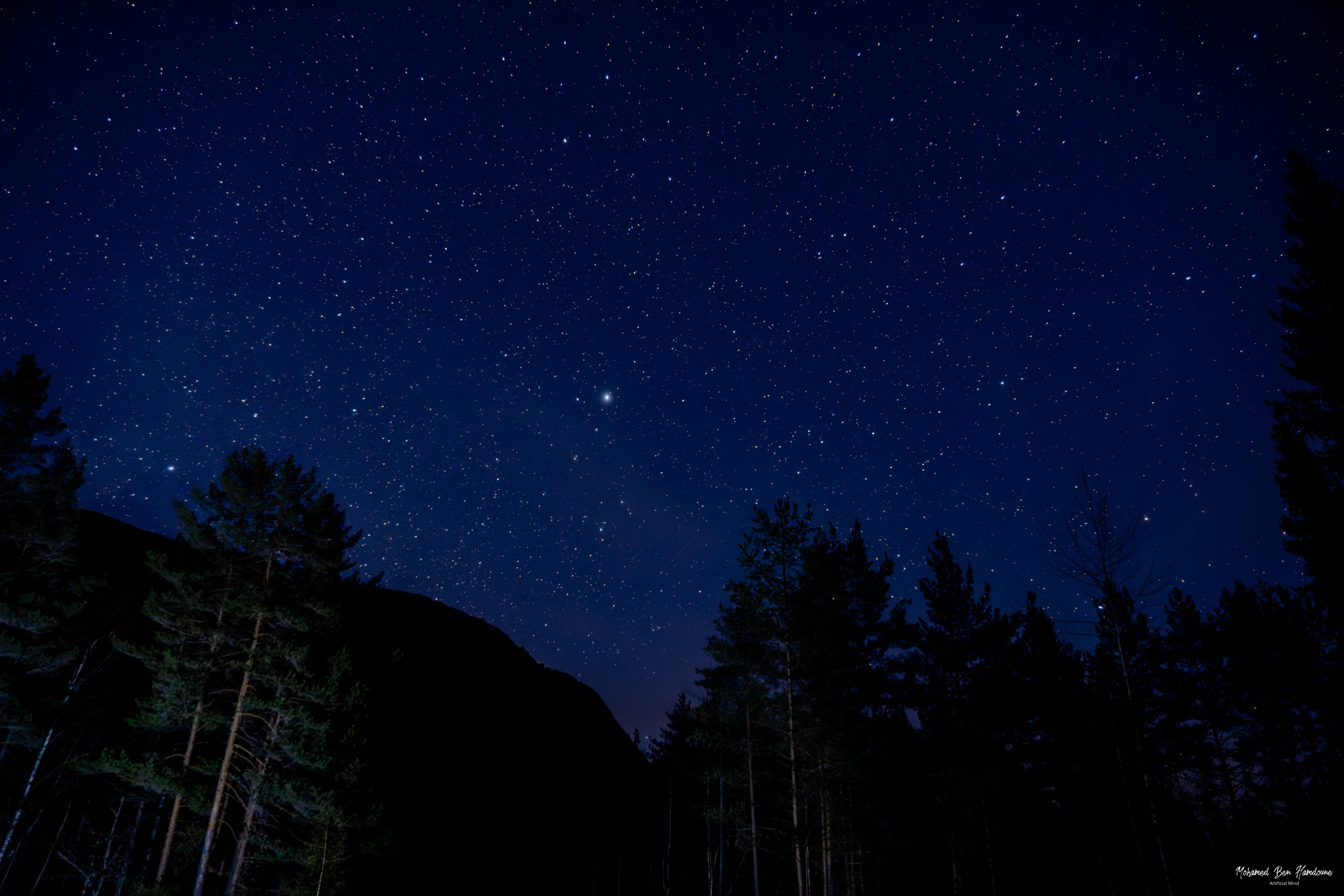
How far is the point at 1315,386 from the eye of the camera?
1262 centimetres

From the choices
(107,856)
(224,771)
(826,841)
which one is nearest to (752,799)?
(826,841)

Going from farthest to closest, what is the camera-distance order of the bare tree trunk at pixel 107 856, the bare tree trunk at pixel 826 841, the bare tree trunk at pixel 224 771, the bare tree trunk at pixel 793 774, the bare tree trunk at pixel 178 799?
the bare tree trunk at pixel 826 841 → the bare tree trunk at pixel 793 774 → the bare tree trunk at pixel 178 799 → the bare tree trunk at pixel 224 771 → the bare tree trunk at pixel 107 856

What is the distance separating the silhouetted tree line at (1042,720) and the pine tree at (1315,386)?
0.14 ft

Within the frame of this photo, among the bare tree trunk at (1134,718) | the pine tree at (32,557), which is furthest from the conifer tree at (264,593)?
the bare tree trunk at (1134,718)

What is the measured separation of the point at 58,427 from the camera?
1522 cm

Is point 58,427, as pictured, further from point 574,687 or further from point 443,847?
point 574,687

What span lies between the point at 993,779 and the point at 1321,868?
852 cm

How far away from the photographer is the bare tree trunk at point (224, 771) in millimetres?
11867

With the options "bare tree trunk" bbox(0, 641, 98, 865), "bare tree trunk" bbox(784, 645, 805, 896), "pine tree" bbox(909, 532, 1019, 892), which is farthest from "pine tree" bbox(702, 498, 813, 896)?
"bare tree trunk" bbox(0, 641, 98, 865)

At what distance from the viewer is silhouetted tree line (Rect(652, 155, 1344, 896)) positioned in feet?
41.6

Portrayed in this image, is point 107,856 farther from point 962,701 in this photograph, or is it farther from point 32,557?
point 962,701
